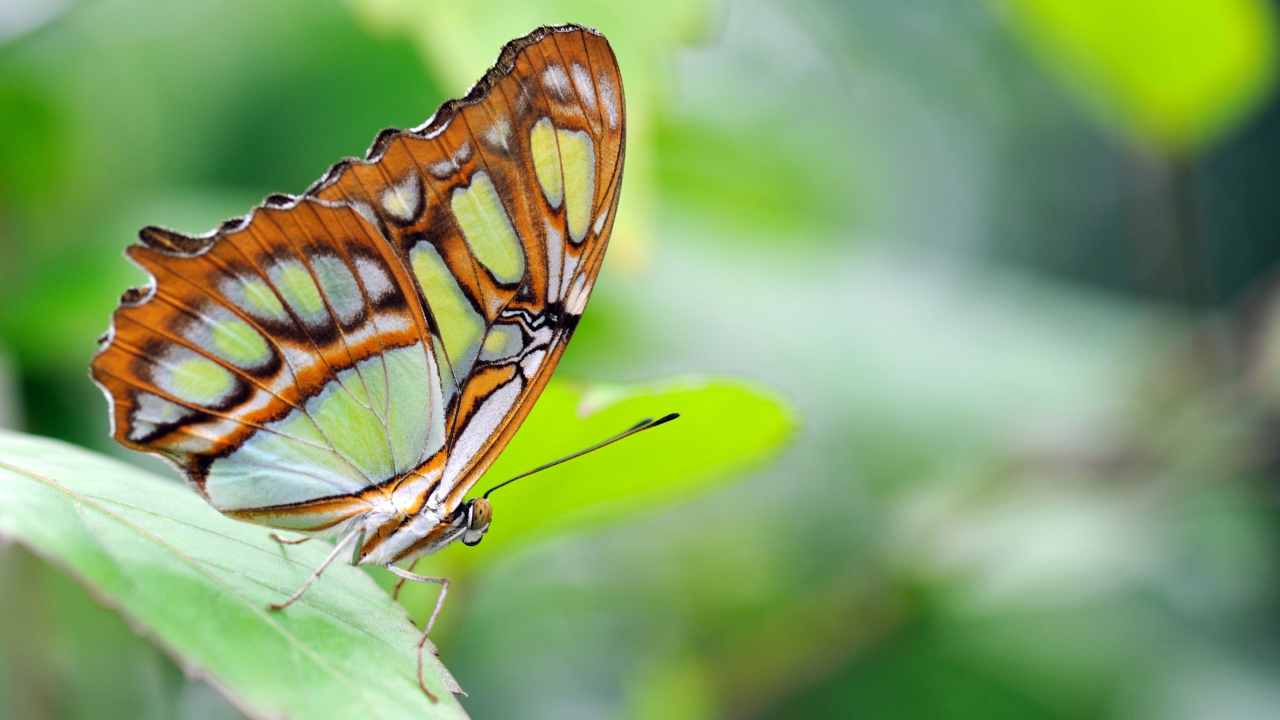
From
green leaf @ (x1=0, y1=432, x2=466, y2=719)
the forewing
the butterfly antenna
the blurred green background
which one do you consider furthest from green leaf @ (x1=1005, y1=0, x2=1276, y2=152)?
green leaf @ (x1=0, y1=432, x2=466, y2=719)

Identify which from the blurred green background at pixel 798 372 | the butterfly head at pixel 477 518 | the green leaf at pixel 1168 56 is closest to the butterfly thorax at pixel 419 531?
the butterfly head at pixel 477 518

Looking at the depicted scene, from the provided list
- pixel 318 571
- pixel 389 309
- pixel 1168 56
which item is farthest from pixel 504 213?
pixel 1168 56

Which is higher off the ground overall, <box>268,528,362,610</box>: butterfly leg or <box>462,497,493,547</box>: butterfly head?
<box>462,497,493,547</box>: butterfly head

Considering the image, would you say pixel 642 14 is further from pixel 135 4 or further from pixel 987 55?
pixel 987 55

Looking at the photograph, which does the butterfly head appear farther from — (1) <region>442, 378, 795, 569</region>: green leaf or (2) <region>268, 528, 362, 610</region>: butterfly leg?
(2) <region>268, 528, 362, 610</region>: butterfly leg

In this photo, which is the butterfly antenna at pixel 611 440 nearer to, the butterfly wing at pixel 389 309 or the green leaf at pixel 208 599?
the butterfly wing at pixel 389 309

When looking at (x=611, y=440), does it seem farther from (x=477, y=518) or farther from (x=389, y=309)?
(x=389, y=309)
